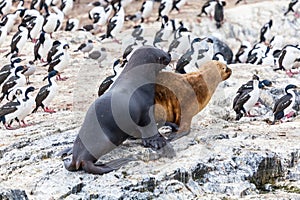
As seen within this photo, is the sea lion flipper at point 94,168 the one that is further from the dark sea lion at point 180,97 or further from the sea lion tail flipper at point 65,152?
the dark sea lion at point 180,97

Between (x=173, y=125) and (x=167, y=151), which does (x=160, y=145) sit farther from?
(x=173, y=125)

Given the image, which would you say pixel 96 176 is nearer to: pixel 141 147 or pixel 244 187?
pixel 141 147

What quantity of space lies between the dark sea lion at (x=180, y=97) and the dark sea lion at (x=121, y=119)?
19cm

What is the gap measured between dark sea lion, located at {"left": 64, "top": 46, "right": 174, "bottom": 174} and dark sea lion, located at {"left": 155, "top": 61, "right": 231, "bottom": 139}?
0.63ft

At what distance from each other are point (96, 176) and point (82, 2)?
22.4m

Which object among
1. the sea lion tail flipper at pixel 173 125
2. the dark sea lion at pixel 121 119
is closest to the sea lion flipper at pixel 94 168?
the dark sea lion at pixel 121 119

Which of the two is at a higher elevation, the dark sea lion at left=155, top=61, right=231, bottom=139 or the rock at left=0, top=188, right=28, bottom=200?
the dark sea lion at left=155, top=61, right=231, bottom=139

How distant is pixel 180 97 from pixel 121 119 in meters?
1.06

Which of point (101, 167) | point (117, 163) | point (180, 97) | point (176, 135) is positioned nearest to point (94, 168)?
point (101, 167)

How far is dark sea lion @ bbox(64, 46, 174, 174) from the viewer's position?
800 cm

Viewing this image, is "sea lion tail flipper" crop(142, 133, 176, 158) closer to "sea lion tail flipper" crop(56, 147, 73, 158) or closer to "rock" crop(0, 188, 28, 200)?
"sea lion tail flipper" crop(56, 147, 73, 158)

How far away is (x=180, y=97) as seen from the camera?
900 centimetres

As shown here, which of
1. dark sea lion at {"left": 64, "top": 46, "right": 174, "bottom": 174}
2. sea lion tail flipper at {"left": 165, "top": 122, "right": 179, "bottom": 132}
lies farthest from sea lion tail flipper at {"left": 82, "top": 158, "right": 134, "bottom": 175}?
sea lion tail flipper at {"left": 165, "top": 122, "right": 179, "bottom": 132}

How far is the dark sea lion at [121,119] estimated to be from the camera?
8000 mm
